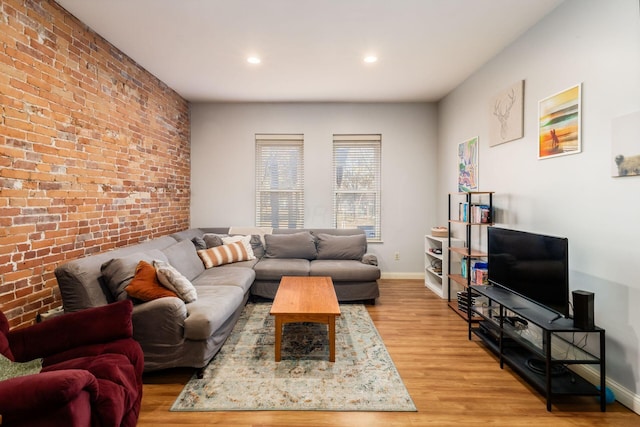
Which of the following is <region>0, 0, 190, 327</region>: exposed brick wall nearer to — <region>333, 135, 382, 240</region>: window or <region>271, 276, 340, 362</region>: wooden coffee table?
<region>271, 276, 340, 362</region>: wooden coffee table

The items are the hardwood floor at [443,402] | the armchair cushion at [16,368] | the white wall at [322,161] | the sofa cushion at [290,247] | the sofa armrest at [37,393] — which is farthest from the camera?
the white wall at [322,161]

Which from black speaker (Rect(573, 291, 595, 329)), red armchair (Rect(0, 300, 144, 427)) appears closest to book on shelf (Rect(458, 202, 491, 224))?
black speaker (Rect(573, 291, 595, 329))

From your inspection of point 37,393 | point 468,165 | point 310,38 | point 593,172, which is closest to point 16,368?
point 37,393

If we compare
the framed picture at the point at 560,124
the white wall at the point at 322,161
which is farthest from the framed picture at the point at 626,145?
the white wall at the point at 322,161

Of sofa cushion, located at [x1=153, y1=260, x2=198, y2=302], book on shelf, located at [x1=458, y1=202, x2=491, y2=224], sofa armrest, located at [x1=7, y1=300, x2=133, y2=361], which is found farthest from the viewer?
book on shelf, located at [x1=458, y1=202, x2=491, y2=224]

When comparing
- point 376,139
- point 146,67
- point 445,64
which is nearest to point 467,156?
point 445,64

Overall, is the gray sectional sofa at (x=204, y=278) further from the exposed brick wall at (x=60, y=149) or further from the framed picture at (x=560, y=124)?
the framed picture at (x=560, y=124)

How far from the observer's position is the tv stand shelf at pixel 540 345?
1.89m

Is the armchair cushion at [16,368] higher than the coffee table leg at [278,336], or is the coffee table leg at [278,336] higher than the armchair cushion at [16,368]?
the armchair cushion at [16,368]

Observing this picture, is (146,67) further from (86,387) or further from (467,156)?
(467,156)

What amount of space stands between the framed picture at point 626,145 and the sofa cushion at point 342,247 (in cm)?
283

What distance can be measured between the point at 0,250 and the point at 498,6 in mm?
3978

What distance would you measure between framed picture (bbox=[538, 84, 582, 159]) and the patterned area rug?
2.15 meters

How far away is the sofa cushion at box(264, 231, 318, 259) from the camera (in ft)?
14.0
